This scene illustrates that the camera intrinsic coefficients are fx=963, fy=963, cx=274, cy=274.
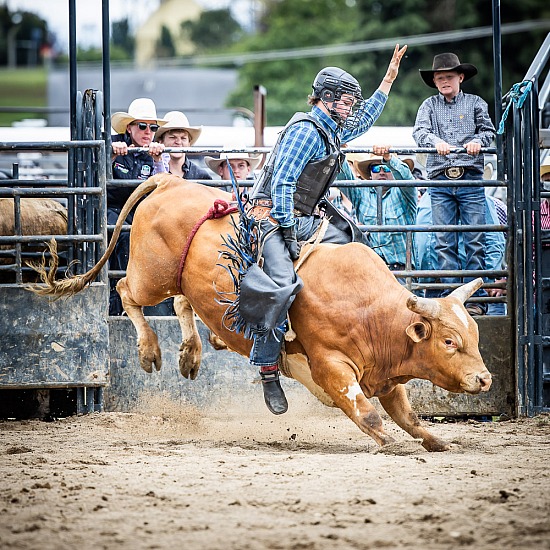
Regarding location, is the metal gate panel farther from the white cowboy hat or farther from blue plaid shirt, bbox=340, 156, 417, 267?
blue plaid shirt, bbox=340, 156, 417, 267

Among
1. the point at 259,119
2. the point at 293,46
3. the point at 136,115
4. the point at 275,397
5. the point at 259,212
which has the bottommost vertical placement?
the point at 275,397

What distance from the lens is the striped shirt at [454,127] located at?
743 cm

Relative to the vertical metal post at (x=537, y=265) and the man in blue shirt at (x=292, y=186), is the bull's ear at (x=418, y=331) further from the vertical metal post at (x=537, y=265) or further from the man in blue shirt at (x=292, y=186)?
the vertical metal post at (x=537, y=265)

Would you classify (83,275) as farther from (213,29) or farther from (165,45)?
(165,45)

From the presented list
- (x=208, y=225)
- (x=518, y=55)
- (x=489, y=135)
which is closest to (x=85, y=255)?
(x=208, y=225)

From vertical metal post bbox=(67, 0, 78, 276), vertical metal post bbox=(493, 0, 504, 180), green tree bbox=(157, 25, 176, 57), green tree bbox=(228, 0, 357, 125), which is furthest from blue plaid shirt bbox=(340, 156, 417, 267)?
green tree bbox=(157, 25, 176, 57)

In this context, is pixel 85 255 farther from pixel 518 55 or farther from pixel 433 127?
pixel 518 55

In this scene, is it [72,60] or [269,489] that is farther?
[72,60]

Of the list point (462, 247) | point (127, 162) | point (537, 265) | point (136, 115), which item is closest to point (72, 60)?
point (127, 162)

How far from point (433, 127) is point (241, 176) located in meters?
1.69

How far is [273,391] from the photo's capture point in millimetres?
5816

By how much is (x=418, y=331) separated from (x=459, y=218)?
2.26m

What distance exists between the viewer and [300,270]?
5875 millimetres

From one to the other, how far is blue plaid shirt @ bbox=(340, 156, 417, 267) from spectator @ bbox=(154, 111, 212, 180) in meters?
1.27
